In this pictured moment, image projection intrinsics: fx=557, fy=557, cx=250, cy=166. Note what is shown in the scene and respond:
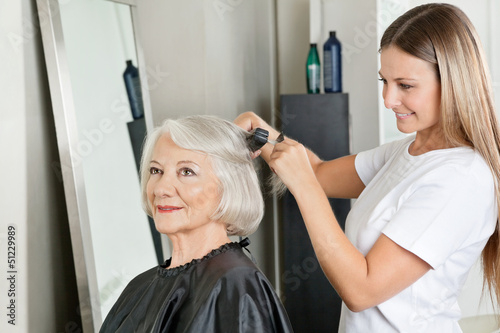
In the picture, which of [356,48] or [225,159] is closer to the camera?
[225,159]

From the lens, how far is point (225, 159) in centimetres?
161

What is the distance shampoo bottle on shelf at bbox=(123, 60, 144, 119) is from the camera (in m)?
2.44

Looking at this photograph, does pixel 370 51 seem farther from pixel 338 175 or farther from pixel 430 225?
pixel 430 225

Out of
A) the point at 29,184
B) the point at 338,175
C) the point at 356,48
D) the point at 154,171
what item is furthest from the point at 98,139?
the point at 356,48

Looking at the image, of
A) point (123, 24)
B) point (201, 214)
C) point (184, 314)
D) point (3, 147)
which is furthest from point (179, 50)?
point (184, 314)

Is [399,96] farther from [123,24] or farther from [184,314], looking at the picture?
[123,24]

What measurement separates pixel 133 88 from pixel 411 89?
1367mm

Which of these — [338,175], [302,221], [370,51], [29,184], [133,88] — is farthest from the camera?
[370,51]

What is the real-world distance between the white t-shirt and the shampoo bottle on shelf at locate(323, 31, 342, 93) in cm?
153

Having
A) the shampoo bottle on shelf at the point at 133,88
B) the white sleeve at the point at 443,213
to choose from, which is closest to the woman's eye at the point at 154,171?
the white sleeve at the point at 443,213

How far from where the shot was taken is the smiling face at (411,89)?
1.48 meters

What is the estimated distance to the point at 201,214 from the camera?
1585 millimetres

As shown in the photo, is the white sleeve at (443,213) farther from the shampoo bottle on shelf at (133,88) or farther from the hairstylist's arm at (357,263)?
the shampoo bottle on shelf at (133,88)

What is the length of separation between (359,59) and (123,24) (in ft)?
5.11
